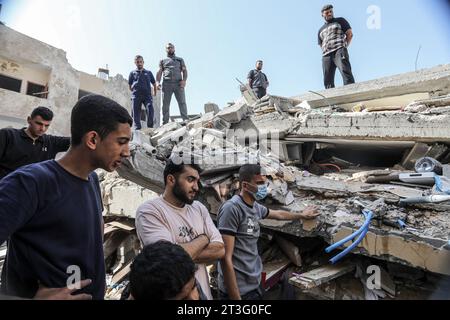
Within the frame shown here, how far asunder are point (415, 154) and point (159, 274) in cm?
393

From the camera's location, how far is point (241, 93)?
7.46m

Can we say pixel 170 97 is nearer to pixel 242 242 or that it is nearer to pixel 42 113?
pixel 42 113

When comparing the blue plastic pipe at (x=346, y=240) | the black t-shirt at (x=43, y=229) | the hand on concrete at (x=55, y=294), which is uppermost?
the black t-shirt at (x=43, y=229)

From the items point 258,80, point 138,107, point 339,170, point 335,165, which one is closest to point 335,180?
point 339,170

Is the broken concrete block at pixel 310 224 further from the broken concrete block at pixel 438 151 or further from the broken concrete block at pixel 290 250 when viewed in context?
the broken concrete block at pixel 438 151

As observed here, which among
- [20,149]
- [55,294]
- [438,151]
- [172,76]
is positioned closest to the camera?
[55,294]

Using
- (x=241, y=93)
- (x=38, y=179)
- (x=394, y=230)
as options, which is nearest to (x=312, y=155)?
(x=394, y=230)

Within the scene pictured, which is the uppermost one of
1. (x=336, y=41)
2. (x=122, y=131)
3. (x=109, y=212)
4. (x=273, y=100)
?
(x=336, y=41)

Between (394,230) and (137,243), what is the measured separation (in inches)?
167

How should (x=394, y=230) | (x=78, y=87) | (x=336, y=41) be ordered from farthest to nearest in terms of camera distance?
(x=78, y=87), (x=336, y=41), (x=394, y=230)

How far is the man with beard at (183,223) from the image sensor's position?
1.64 metres

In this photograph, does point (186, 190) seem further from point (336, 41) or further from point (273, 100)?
point (336, 41)

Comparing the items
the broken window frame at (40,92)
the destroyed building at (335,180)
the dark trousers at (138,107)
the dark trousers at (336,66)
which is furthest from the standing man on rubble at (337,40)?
the broken window frame at (40,92)

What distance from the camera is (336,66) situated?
5.84 meters
